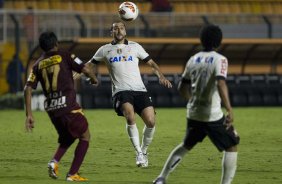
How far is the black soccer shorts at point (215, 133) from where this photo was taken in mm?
10867

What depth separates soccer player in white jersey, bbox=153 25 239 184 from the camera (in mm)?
10766

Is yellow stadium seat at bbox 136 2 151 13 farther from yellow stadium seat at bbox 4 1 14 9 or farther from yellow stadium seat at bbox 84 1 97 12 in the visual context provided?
yellow stadium seat at bbox 4 1 14 9

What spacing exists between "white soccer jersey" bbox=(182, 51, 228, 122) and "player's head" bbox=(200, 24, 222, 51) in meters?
0.10

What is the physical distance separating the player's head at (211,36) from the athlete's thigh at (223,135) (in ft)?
2.83

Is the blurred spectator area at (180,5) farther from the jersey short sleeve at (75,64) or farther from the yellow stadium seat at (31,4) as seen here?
the jersey short sleeve at (75,64)

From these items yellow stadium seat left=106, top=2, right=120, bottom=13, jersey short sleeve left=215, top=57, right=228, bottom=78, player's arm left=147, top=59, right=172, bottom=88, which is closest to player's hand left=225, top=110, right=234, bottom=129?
jersey short sleeve left=215, top=57, right=228, bottom=78

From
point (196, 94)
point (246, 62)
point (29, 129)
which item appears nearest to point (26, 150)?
point (29, 129)

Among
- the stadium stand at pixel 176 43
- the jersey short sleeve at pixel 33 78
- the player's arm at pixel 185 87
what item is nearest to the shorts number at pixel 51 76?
the jersey short sleeve at pixel 33 78

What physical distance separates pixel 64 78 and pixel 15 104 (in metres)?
20.6

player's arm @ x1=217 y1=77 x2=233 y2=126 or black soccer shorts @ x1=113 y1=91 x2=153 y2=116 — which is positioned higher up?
player's arm @ x1=217 y1=77 x2=233 y2=126

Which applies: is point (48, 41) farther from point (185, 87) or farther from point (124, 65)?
point (124, 65)

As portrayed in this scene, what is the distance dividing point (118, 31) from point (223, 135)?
441cm

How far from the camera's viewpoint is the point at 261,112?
97.9ft

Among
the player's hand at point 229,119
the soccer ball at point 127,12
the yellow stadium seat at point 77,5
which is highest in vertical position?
the soccer ball at point 127,12
